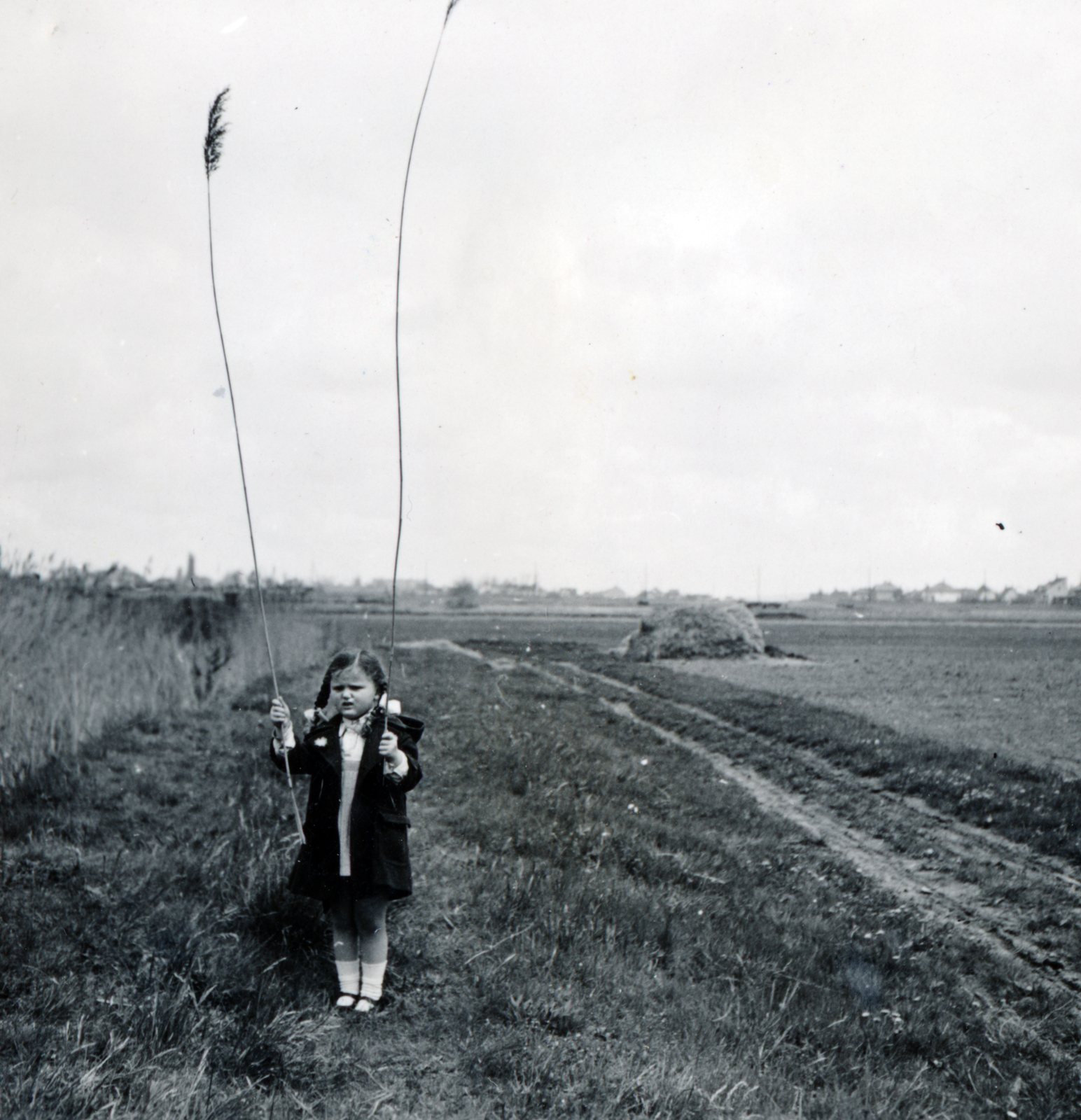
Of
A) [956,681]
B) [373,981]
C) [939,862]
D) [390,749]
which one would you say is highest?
[390,749]

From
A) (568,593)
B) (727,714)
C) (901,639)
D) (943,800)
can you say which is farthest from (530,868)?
(568,593)

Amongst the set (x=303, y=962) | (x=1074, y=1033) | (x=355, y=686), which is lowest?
(x=1074, y=1033)

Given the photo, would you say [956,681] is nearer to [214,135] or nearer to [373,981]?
[373,981]

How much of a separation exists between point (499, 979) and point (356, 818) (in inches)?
44.7

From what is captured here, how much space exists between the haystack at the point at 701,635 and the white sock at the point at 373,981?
18.9 metres

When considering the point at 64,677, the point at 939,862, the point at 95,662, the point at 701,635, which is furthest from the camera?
the point at 701,635

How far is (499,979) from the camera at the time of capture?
4.25 metres

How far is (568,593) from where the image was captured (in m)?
76.9

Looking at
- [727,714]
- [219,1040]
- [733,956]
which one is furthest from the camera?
[727,714]

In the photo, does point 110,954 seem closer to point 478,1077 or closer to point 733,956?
point 478,1077

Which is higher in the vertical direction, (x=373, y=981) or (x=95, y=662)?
(x=95, y=662)

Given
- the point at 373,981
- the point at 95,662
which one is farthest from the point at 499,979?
the point at 95,662

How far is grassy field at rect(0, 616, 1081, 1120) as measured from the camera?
3.33 m

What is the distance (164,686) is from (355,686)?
8014 mm
